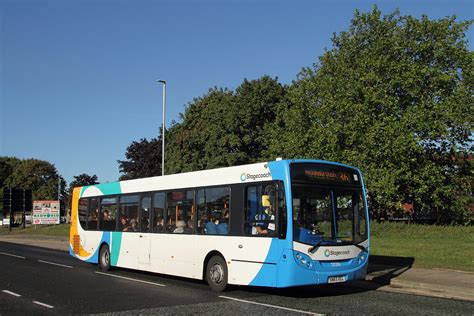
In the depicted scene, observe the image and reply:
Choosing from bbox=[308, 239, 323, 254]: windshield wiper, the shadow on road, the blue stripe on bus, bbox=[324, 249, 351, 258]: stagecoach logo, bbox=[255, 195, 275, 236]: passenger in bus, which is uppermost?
the blue stripe on bus

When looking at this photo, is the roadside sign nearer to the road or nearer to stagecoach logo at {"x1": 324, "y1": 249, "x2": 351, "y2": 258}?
the road

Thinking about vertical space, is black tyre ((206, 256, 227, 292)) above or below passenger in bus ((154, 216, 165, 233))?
below

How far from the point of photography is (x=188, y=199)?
12664 millimetres

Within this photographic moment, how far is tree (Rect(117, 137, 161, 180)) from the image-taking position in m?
59.5

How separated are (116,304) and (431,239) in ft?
63.3

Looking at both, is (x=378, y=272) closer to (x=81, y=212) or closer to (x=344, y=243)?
(x=344, y=243)

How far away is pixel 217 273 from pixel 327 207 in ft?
9.92

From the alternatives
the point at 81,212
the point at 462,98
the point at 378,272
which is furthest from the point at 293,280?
the point at 462,98

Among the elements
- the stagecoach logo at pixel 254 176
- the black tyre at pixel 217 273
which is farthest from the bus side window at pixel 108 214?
the stagecoach logo at pixel 254 176

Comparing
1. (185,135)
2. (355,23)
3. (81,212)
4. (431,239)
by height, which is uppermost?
(355,23)

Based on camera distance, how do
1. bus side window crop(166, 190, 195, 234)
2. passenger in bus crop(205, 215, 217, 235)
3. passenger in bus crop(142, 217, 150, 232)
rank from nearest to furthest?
1. passenger in bus crop(205, 215, 217, 235)
2. bus side window crop(166, 190, 195, 234)
3. passenger in bus crop(142, 217, 150, 232)

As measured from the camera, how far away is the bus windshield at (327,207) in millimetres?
9992

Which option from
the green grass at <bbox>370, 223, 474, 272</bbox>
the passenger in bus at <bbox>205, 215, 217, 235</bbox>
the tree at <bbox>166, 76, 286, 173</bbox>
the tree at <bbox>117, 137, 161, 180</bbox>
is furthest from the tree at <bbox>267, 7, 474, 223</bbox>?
the tree at <bbox>117, 137, 161, 180</bbox>

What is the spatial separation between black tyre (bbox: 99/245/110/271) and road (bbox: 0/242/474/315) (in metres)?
2.20
